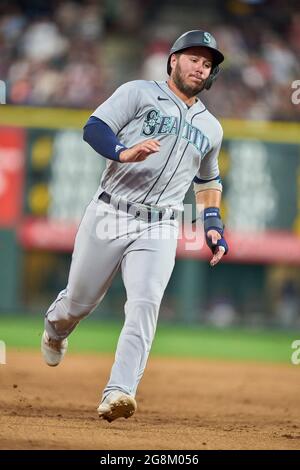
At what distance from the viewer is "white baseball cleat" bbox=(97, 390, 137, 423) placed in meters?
4.62

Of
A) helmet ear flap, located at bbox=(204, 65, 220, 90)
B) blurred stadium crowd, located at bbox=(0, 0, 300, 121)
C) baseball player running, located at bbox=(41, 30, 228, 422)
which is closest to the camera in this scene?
baseball player running, located at bbox=(41, 30, 228, 422)

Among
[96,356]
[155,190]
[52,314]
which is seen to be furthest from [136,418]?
[96,356]

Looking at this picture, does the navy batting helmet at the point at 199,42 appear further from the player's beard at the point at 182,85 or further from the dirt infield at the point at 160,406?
the dirt infield at the point at 160,406

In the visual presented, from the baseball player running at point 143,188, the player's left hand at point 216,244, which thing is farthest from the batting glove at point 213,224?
the baseball player running at point 143,188

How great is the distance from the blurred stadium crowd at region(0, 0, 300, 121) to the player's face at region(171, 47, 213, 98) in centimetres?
851

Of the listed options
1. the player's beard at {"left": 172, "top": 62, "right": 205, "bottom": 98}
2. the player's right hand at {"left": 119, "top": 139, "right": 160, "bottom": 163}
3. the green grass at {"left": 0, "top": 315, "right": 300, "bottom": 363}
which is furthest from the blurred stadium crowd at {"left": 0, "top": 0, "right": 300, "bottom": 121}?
the player's right hand at {"left": 119, "top": 139, "right": 160, "bottom": 163}

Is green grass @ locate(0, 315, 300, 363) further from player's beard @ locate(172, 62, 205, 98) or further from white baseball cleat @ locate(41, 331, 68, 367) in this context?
player's beard @ locate(172, 62, 205, 98)

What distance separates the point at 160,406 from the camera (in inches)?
258

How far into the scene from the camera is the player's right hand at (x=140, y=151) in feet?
14.9

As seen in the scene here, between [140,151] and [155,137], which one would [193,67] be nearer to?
[155,137]

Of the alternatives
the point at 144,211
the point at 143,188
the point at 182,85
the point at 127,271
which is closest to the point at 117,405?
the point at 127,271

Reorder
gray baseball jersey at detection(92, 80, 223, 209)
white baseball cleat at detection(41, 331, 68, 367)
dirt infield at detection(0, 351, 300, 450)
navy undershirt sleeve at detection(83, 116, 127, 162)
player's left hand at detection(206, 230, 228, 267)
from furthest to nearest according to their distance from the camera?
white baseball cleat at detection(41, 331, 68, 367) → player's left hand at detection(206, 230, 228, 267) → gray baseball jersey at detection(92, 80, 223, 209) → navy undershirt sleeve at detection(83, 116, 127, 162) → dirt infield at detection(0, 351, 300, 450)

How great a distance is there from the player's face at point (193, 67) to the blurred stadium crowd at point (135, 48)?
27.9 feet

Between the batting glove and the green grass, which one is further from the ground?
the green grass
